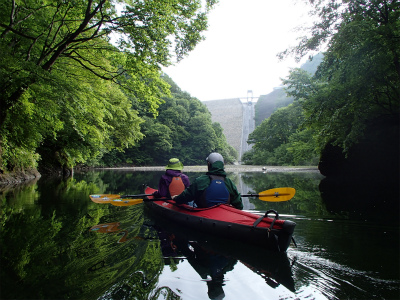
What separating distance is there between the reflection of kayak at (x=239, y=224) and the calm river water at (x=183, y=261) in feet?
0.50

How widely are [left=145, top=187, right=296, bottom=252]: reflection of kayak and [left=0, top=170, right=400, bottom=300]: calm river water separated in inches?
6.0

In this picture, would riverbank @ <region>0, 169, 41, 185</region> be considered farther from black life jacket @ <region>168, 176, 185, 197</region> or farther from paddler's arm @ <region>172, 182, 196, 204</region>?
paddler's arm @ <region>172, 182, 196, 204</region>

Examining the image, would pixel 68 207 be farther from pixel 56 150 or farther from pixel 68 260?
pixel 56 150

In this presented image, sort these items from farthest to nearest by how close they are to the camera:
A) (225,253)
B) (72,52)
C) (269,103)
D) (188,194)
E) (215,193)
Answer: (269,103)
(72,52)
(188,194)
(215,193)
(225,253)

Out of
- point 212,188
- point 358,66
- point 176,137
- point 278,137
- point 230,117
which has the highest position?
point 230,117

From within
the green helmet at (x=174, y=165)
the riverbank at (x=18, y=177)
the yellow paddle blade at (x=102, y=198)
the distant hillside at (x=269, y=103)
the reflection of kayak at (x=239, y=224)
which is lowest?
the riverbank at (x=18, y=177)

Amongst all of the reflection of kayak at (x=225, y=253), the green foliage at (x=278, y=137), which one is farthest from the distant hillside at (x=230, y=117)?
the reflection of kayak at (x=225, y=253)

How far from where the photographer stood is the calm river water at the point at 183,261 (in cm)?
250

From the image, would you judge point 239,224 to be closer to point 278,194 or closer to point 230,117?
point 278,194

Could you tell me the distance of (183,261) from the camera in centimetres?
330

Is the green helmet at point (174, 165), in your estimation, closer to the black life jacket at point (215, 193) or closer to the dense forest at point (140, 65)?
the black life jacket at point (215, 193)

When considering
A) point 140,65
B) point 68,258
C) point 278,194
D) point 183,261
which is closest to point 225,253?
point 183,261

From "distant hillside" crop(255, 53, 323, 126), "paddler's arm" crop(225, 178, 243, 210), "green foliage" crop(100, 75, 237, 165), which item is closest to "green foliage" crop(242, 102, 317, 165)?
"green foliage" crop(100, 75, 237, 165)

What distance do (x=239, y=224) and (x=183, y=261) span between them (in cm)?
95
